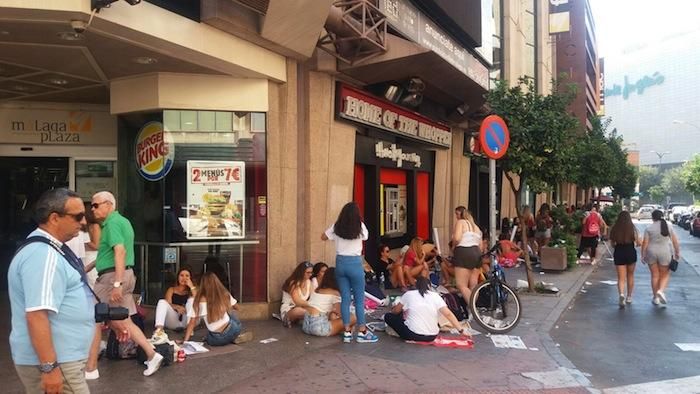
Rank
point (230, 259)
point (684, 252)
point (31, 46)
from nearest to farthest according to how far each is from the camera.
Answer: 1. point (31, 46)
2. point (230, 259)
3. point (684, 252)

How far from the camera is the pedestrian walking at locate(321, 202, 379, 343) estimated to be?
6777 mm

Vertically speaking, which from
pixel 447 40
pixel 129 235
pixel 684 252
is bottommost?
pixel 684 252

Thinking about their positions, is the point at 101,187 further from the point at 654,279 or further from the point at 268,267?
the point at 654,279

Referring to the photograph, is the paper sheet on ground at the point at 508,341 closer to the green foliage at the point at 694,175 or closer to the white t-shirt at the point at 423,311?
the white t-shirt at the point at 423,311

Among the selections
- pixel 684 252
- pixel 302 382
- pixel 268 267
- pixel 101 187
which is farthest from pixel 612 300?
pixel 684 252

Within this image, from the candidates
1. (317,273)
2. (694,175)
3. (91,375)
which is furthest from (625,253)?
(694,175)

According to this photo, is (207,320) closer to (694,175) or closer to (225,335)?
(225,335)

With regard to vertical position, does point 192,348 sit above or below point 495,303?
below

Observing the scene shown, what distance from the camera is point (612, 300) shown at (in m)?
10.4

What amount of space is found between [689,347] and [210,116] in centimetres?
685

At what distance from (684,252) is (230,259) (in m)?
18.5

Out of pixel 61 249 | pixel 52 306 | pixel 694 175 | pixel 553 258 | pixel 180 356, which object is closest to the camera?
pixel 52 306

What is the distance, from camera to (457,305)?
7715 mm

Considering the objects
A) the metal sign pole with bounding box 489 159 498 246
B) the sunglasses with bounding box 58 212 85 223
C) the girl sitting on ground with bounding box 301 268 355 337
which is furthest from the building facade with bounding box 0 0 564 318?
the sunglasses with bounding box 58 212 85 223
